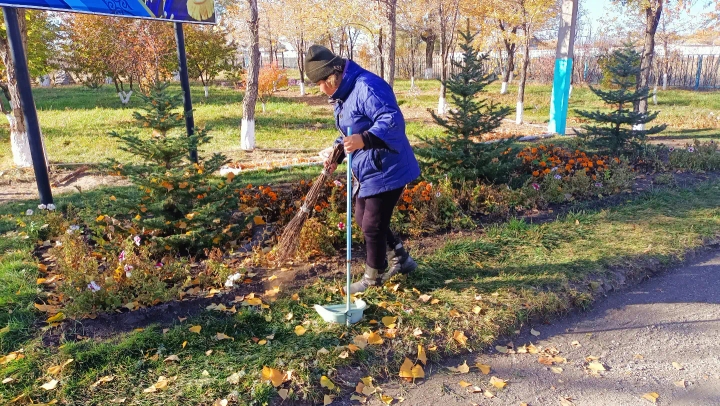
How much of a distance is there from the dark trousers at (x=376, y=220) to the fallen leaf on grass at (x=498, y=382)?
1163 mm

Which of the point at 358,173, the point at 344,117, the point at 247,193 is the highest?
the point at 344,117

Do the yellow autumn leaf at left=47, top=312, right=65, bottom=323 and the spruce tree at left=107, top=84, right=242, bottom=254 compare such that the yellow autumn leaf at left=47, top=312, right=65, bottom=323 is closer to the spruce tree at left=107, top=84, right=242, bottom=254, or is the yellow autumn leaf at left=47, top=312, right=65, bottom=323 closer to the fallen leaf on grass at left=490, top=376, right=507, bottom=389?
the spruce tree at left=107, top=84, right=242, bottom=254

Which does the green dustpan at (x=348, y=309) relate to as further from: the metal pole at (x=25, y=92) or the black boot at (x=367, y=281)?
the metal pole at (x=25, y=92)

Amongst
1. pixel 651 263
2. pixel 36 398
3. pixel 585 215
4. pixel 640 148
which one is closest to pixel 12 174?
pixel 36 398

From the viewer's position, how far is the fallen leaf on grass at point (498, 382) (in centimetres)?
289

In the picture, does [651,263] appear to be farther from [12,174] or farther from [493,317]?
[12,174]

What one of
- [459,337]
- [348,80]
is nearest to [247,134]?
[348,80]

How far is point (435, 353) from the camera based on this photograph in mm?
3160

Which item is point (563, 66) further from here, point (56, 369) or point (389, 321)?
point (56, 369)

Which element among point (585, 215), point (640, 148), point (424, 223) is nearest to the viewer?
point (424, 223)

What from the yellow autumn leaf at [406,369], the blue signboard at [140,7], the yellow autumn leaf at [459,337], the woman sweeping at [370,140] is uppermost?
the blue signboard at [140,7]

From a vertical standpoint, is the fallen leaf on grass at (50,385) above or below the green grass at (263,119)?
below

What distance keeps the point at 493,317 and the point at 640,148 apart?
5.90m

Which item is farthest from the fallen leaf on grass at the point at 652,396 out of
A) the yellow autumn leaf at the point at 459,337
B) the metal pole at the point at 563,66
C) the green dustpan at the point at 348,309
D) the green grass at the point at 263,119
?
the metal pole at the point at 563,66
